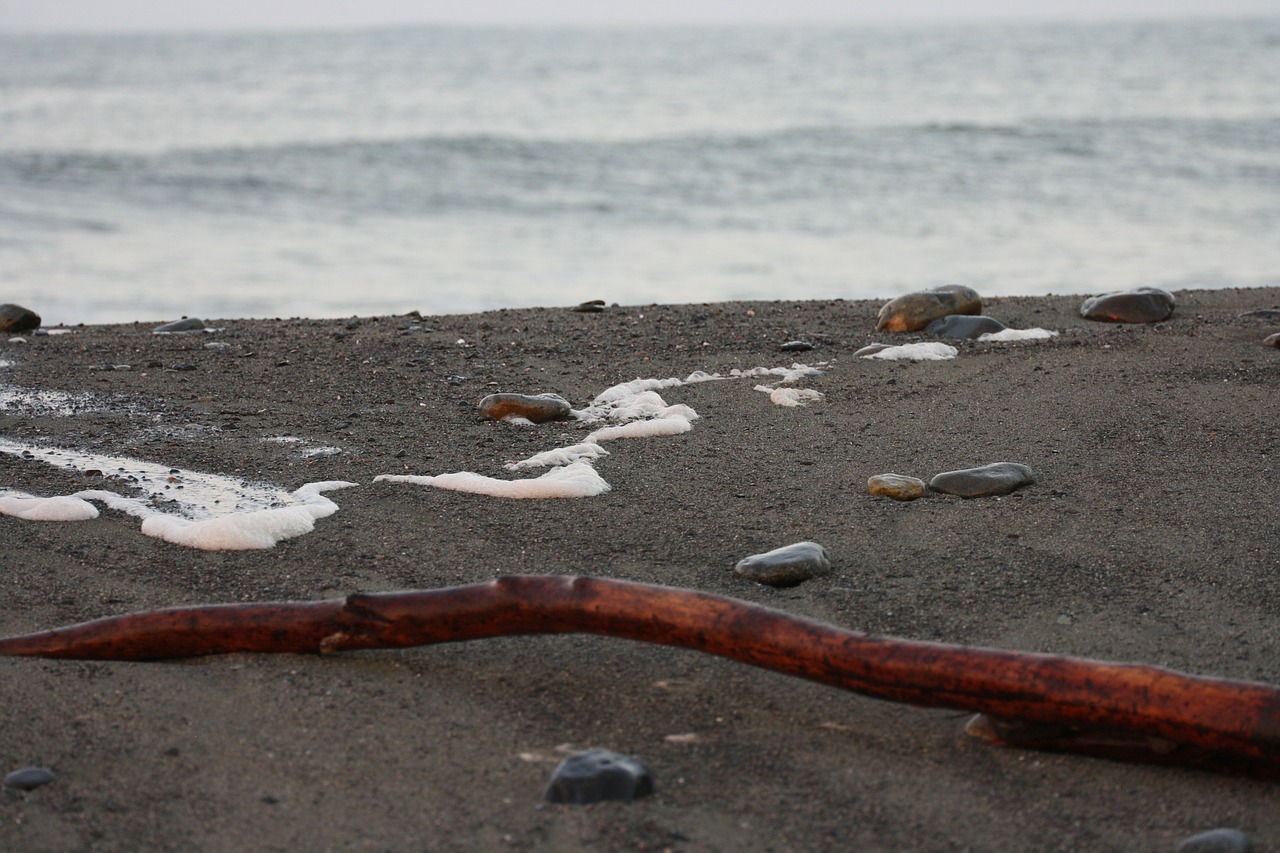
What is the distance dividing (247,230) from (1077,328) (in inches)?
380

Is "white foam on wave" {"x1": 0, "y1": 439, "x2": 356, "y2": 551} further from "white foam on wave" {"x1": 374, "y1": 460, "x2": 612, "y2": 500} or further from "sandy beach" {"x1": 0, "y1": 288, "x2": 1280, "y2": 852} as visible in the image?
"white foam on wave" {"x1": 374, "y1": 460, "x2": 612, "y2": 500}

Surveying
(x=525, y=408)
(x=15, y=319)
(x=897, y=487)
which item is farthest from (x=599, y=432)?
(x=15, y=319)

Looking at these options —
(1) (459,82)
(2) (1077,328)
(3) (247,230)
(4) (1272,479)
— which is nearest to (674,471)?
(4) (1272,479)

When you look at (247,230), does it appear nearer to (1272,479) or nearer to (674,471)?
(674,471)

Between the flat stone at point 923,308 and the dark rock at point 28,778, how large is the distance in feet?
15.3

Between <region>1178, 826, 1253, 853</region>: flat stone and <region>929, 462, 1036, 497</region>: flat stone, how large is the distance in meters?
1.75

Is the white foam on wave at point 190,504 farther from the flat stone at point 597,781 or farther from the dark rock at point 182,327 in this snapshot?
the dark rock at point 182,327

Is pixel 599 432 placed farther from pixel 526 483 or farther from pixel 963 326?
pixel 963 326

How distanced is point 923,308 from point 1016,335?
50cm

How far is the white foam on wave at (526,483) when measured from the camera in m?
3.60

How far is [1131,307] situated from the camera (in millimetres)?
6086

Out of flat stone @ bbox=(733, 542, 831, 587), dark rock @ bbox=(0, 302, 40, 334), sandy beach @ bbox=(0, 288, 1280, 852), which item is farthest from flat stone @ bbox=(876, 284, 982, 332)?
dark rock @ bbox=(0, 302, 40, 334)

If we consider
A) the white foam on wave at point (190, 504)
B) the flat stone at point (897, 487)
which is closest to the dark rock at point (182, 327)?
the white foam on wave at point (190, 504)

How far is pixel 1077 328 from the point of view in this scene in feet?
19.4
